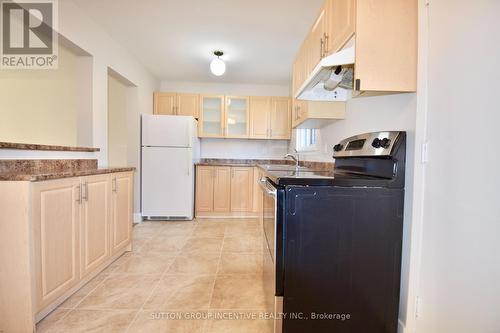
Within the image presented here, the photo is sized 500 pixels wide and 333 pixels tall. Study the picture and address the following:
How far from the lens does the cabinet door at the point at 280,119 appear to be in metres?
4.25

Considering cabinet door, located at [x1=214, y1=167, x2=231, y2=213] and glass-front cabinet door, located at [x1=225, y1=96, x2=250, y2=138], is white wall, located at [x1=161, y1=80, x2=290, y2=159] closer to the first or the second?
glass-front cabinet door, located at [x1=225, y1=96, x2=250, y2=138]

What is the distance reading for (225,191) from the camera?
4.00 m

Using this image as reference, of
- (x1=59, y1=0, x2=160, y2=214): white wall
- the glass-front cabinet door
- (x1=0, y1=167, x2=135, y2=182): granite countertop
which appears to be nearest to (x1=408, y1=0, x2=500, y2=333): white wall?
(x1=0, y1=167, x2=135, y2=182): granite countertop

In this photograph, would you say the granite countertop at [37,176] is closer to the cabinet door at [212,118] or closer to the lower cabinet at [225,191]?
the lower cabinet at [225,191]

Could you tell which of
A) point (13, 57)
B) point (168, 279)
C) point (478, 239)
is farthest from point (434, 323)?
point (13, 57)

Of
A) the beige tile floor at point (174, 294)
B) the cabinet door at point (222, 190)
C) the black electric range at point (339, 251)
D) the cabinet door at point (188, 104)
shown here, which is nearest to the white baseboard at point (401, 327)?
the black electric range at point (339, 251)

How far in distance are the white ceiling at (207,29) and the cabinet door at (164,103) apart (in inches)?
20.5

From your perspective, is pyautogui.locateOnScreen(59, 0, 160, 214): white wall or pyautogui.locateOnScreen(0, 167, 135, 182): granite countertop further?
pyautogui.locateOnScreen(59, 0, 160, 214): white wall

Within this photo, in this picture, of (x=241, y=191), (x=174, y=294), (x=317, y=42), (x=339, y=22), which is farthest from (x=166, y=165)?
(x=339, y=22)

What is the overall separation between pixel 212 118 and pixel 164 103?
2.78ft

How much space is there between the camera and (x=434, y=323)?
1.07 m

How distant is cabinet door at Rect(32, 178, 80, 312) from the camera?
1296mm

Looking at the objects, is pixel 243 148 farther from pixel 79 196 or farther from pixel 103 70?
pixel 79 196

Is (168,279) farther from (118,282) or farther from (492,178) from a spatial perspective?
(492,178)
